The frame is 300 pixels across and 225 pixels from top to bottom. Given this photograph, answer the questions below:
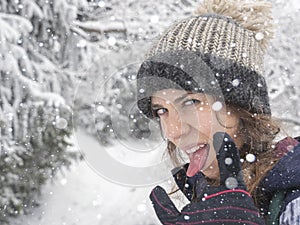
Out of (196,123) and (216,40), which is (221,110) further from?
(216,40)

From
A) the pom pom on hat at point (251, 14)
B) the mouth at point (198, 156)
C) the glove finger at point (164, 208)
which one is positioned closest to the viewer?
the glove finger at point (164, 208)

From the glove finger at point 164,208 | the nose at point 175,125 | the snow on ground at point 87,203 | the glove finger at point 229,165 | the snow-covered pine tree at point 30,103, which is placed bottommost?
the snow on ground at point 87,203

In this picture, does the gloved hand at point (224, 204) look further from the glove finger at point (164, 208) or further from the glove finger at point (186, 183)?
the glove finger at point (186, 183)

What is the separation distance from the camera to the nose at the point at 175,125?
5.60 ft

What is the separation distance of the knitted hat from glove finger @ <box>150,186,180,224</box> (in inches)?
18.0

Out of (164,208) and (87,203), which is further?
(87,203)

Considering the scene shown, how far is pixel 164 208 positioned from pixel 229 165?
238mm

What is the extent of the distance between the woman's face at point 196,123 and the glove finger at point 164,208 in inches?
7.5

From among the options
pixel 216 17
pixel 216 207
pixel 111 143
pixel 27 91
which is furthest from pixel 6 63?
pixel 216 207

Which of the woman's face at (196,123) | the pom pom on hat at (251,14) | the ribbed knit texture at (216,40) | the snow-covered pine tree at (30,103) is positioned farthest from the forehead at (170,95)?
the snow-covered pine tree at (30,103)

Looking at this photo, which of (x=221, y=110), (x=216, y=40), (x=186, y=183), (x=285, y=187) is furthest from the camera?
(x=186, y=183)

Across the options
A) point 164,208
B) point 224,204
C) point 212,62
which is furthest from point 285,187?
point 212,62

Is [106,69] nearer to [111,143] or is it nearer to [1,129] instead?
[111,143]

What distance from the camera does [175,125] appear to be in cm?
174
